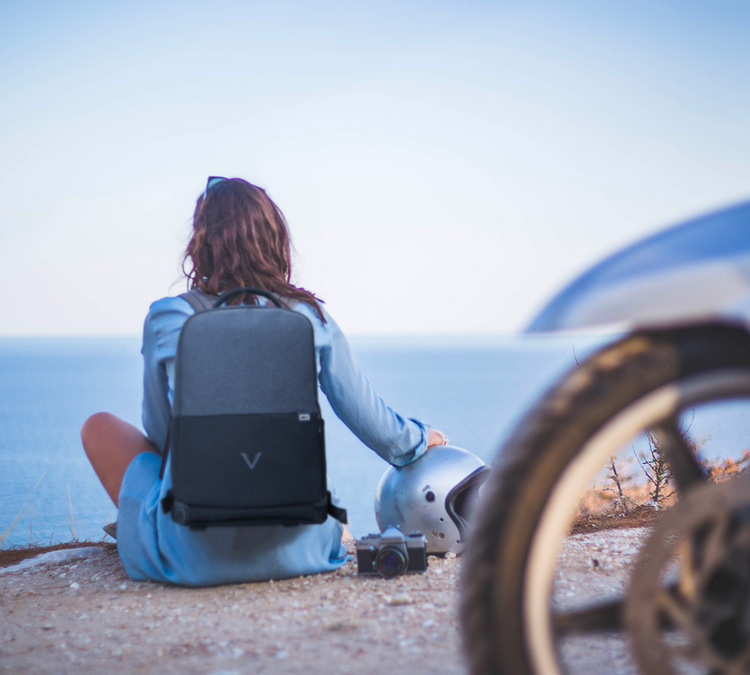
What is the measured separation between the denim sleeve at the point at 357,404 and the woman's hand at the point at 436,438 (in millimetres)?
165

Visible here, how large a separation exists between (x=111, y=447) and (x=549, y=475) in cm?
243

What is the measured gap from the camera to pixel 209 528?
2.62 meters

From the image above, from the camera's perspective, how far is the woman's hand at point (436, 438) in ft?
11.4

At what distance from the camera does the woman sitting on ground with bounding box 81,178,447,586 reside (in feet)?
8.85

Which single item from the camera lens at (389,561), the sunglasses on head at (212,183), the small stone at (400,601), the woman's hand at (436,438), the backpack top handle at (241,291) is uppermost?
the sunglasses on head at (212,183)

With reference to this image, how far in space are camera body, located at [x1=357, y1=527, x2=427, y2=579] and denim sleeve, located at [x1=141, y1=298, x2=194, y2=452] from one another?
99cm

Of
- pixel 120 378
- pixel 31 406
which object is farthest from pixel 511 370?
pixel 31 406

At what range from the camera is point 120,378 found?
33.7 meters

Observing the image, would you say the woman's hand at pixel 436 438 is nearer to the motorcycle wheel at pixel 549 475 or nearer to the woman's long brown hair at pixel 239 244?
the woman's long brown hair at pixel 239 244

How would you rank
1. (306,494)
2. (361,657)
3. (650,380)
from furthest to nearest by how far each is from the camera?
(306,494)
(361,657)
(650,380)

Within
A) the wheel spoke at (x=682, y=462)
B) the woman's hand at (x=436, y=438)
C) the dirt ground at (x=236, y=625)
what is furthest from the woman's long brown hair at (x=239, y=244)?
the wheel spoke at (x=682, y=462)

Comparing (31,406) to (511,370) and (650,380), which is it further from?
(511,370)

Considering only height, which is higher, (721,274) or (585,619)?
(721,274)

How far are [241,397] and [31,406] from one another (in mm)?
22490
